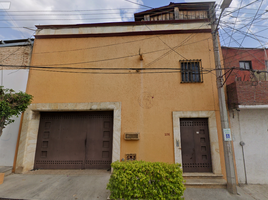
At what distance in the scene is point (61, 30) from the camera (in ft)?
22.5

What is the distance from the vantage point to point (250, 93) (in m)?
5.27

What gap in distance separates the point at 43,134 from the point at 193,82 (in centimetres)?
702

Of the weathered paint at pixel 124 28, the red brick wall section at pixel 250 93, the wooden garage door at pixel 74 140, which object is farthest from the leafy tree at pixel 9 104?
the red brick wall section at pixel 250 93

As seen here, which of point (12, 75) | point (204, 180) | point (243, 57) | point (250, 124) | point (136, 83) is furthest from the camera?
point (12, 75)

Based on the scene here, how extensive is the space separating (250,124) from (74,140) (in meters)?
7.35

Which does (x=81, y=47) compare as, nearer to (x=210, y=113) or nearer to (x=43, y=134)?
(x=43, y=134)

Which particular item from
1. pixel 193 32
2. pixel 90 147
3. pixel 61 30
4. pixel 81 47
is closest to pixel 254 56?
pixel 193 32

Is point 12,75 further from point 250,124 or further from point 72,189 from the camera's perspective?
Result: point 250,124

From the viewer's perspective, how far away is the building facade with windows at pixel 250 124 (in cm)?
525

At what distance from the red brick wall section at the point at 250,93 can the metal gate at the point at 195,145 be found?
144 cm

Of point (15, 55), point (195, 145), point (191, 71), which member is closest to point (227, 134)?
point (195, 145)

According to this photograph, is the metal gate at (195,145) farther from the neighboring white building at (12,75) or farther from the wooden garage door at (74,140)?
the neighboring white building at (12,75)

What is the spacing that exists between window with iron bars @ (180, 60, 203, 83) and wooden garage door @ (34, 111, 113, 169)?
12.0 ft

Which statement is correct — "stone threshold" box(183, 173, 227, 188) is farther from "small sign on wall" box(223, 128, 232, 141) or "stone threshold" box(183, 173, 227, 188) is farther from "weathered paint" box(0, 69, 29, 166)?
"weathered paint" box(0, 69, 29, 166)
